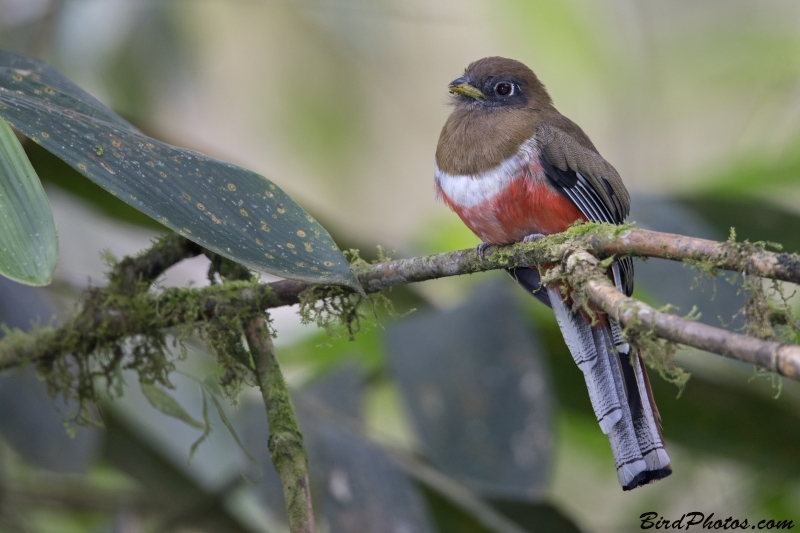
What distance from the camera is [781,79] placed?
448 cm

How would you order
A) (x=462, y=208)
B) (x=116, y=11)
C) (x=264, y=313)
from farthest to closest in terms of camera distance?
1. (x=116, y=11)
2. (x=462, y=208)
3. (x=264, y=313)

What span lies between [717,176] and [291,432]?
2613mm

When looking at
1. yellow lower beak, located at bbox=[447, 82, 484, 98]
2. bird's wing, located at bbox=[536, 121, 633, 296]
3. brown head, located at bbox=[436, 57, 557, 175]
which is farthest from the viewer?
yellow lower beak, located at bbox=[447, 82, 484, 98]

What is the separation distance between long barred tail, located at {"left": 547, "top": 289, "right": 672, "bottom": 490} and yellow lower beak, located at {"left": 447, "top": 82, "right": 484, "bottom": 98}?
0.92 metres

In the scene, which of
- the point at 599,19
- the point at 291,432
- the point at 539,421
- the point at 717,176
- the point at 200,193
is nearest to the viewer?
the point at 200,193

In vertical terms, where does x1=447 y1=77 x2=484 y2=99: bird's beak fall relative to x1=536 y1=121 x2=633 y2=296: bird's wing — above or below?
above

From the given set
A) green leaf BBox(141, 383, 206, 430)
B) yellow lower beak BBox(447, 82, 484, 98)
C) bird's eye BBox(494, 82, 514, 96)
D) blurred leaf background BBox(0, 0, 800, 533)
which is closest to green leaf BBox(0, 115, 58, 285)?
green leaf BBox(141, 383, 206, 430)

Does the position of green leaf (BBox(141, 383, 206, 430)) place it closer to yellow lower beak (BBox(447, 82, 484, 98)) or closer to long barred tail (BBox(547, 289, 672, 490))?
long barred tail (BBox(547, 289, 672, 490))

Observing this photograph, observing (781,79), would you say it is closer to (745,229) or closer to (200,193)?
(745,229)

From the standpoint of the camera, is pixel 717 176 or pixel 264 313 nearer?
pixel 264 313

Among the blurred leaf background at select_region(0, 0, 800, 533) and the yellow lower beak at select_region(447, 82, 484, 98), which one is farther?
the yellow lower beak at select_region(447, 82, 484, 98)

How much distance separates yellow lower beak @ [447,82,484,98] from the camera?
2926 mm

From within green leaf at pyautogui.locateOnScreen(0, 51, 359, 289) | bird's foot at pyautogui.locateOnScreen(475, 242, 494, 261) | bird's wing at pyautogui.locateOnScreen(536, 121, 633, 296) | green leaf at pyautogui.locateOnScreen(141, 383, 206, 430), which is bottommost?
green leaf at pyautogui.locateOnScreen(141, 383, 206, 430)

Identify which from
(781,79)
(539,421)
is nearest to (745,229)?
(539,421)
